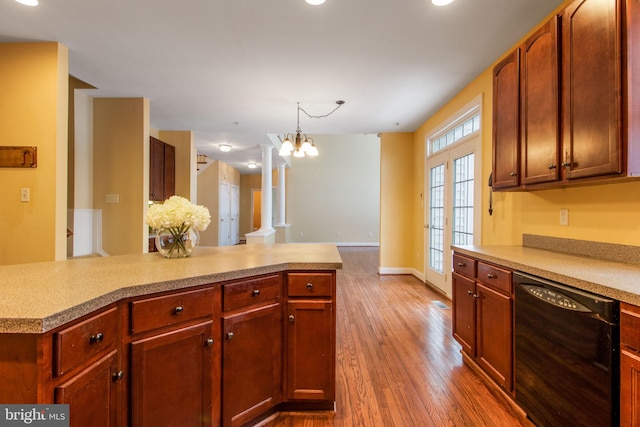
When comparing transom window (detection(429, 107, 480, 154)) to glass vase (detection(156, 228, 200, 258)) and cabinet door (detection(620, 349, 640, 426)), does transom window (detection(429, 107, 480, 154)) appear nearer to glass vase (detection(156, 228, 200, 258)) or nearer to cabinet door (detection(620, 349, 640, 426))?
cabinet door (detection(620, 349, 640, 426))

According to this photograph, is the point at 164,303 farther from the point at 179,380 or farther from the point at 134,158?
the point at 134,158

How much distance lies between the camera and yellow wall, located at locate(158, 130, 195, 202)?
526cm

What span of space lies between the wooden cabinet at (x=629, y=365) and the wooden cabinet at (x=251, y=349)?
148 cm

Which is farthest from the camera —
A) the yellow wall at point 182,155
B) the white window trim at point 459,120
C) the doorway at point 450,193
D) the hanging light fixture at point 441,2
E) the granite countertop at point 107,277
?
the yellow wall at point 182,155

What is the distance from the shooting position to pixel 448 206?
4.05m

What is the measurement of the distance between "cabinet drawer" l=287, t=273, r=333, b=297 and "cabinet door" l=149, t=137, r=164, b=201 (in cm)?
352

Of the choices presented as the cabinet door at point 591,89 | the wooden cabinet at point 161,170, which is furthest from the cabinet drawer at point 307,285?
the wooden cabinet at point 161,170

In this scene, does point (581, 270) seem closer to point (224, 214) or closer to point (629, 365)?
point (629, 365)

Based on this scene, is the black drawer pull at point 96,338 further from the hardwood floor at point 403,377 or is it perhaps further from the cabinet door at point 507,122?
the cabinet door at point 507,122

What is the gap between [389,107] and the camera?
13.3ft

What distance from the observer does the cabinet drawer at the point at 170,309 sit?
1229mm

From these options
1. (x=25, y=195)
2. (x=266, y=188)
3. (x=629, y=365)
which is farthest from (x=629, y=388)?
(x=266, y=188)

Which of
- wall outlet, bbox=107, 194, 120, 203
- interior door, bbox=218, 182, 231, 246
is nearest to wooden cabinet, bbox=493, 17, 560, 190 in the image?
wall outlet, bbox=107, 194, 120, 203

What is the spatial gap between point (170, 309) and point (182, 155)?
4637 millimetres
